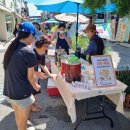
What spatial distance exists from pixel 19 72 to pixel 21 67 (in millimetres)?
78

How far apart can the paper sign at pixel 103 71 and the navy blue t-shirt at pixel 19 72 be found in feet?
3.71

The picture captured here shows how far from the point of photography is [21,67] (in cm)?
282

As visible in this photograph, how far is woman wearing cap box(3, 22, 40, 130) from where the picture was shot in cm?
280

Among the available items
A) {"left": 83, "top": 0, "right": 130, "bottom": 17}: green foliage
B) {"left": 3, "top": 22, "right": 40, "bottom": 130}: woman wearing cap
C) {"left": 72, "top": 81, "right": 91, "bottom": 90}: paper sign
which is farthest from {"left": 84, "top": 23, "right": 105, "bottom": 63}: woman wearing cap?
{"left": 3, "top": 22, "right": 40, "bottom": 130}: woman wearing cap

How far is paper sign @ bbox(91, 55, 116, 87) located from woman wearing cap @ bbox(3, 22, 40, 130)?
110 cm

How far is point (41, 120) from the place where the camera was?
4.52 metres

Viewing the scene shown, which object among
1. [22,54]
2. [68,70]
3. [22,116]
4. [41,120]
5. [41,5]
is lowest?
[41,120]

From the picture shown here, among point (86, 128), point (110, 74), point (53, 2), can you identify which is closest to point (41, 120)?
point (86, 128)

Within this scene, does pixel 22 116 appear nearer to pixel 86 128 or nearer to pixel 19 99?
pixel 19 99

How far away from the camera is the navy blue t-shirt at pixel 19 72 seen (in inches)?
110

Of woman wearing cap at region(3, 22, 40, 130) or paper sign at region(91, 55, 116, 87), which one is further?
paper sign at region(91, 55, 116, 87)

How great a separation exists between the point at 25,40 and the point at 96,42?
243cm

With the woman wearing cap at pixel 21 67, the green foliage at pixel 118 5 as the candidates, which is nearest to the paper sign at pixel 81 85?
the woman wearing cap at pixel 21 67

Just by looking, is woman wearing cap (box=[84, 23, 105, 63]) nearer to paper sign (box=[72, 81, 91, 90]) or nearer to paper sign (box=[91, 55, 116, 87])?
paper sign (box=[91, 55, 116, 87])
